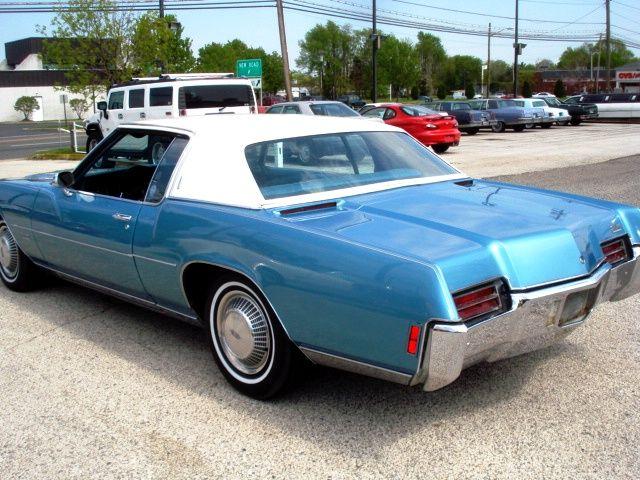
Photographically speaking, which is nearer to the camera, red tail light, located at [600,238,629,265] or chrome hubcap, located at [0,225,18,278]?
red tail light, located at [600,238,629,265]

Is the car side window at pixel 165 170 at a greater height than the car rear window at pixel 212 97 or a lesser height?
lesser

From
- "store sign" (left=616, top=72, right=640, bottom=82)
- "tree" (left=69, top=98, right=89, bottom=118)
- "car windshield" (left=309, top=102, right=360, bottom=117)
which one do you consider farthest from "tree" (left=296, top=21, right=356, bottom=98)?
"car windshield" (left=309, top=102, right=360, bottom=117)

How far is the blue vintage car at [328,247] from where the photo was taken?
2947 millimetres

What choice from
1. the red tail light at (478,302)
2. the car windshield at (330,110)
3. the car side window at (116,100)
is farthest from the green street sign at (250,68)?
the red tail light at (478,302)

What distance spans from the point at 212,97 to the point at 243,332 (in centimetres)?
1301

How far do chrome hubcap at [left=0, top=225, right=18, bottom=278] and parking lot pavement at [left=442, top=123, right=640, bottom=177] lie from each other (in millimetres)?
9706

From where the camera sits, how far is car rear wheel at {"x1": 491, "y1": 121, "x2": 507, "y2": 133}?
100 feet

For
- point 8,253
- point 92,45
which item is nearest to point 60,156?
point 92,45

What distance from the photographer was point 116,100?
17.8 meters

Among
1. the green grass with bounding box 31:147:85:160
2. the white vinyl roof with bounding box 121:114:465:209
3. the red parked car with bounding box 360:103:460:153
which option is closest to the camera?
the white vinyl roof with bounding box 121:114:465:209

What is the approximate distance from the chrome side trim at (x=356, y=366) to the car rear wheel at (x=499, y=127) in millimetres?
28569

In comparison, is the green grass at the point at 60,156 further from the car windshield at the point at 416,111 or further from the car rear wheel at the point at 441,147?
the car rear wheel at the point at 441,147

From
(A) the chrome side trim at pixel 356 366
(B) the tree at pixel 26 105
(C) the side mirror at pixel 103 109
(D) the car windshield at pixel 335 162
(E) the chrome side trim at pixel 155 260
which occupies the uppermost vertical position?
(B) the tree at pixel 26 105

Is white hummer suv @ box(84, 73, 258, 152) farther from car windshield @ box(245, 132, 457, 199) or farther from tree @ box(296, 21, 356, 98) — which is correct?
tree @ box(296, 21, 356, 98)
